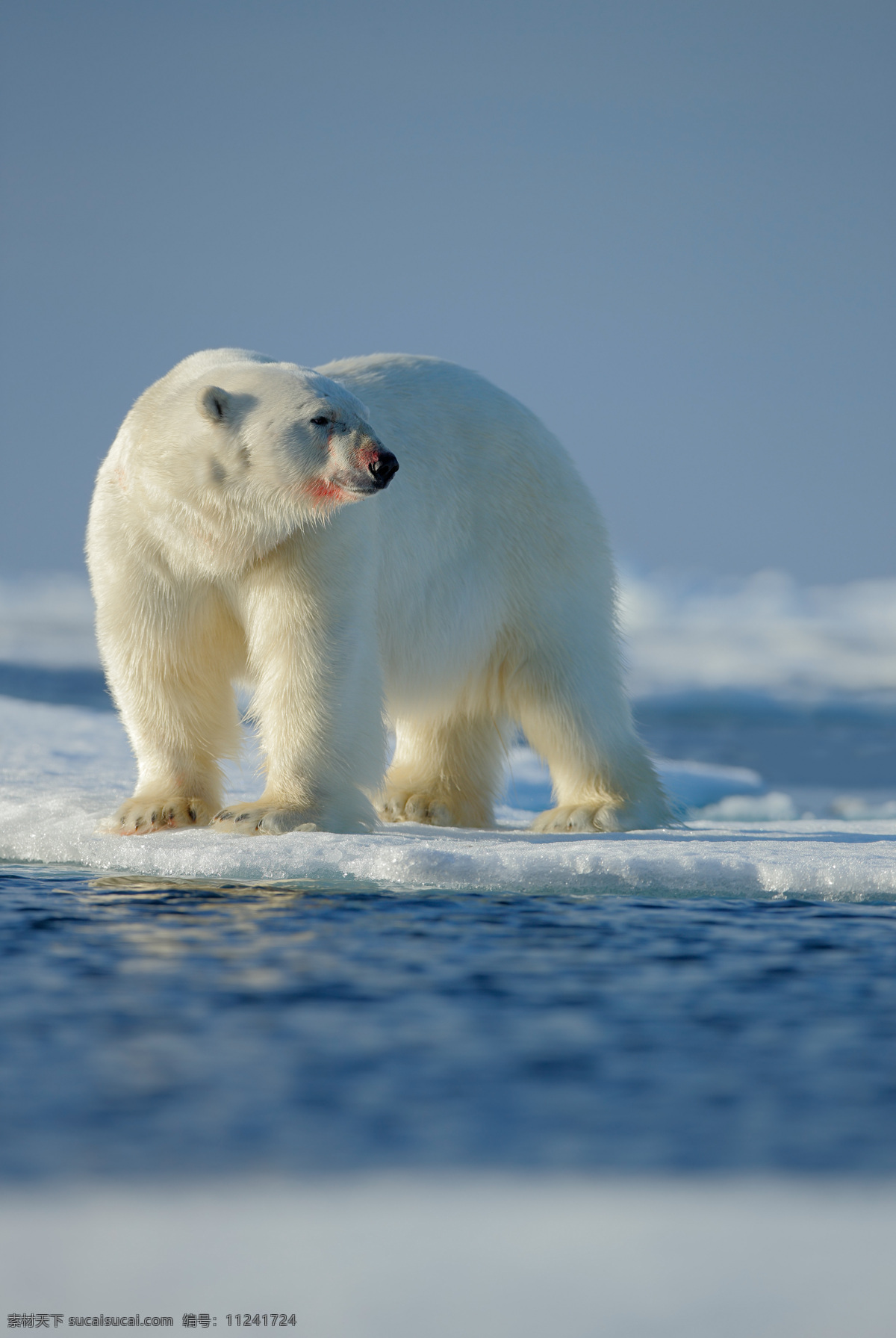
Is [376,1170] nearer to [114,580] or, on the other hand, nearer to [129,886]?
[129,886]

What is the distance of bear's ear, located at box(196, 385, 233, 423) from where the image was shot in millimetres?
3336

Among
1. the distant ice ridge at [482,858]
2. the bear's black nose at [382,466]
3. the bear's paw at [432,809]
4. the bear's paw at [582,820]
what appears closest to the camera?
the distant ice ridge at [482,858]

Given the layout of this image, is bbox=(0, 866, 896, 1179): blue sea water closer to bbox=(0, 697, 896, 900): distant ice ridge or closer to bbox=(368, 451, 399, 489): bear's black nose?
bbox=(0, 697, 896, 900): distant ice ridge

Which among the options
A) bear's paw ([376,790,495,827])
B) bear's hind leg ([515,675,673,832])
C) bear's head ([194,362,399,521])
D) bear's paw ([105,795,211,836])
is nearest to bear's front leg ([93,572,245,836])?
bear's paw ([105,795,211,836])

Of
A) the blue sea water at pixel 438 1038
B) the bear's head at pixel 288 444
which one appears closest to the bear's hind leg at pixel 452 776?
the bear's head at pixel 288 444

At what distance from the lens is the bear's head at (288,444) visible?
131 inches

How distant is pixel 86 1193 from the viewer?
1279 millimetres

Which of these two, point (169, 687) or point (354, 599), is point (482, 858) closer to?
point (354, 599)

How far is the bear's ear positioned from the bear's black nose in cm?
41

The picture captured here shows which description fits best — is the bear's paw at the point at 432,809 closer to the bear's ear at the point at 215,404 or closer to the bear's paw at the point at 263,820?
the bear's paw at the point at 263,820

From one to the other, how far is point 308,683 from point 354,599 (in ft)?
0.89

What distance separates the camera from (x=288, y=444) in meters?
3.34

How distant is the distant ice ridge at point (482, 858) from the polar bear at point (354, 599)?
25 cm

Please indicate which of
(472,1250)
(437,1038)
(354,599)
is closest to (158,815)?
(354,599)
